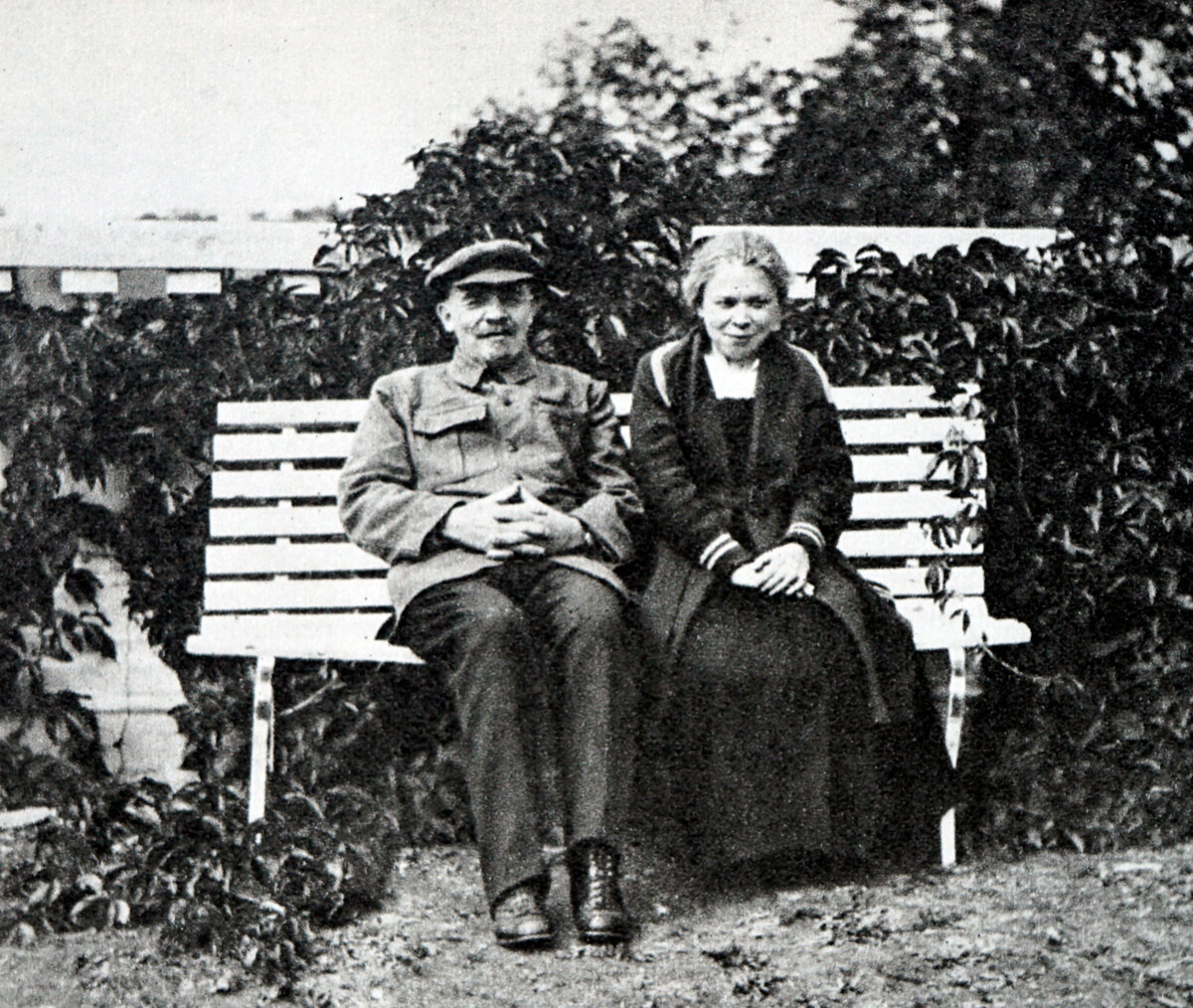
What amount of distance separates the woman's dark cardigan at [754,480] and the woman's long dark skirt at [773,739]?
13 centimetres

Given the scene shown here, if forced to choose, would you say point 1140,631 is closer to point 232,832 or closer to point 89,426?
point 232,832

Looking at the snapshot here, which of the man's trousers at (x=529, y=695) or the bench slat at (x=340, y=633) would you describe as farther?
the bench slat at (x=340, y=633)

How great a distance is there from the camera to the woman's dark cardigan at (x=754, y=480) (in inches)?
130

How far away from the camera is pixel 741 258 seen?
11.1ft

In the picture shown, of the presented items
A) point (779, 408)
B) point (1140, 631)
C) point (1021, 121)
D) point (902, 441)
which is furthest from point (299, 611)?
point (1021, 121)

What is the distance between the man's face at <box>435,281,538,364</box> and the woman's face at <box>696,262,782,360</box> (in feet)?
1.46

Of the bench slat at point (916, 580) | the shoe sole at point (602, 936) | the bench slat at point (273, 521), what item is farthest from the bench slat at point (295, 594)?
the bench slat at point (916, 580)

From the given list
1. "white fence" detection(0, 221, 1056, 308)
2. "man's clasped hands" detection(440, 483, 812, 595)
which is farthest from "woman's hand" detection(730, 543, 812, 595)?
"white fence" detection(0, 221, 1056, 308)

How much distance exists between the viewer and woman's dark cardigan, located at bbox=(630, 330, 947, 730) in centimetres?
329

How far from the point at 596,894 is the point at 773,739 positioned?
537mm

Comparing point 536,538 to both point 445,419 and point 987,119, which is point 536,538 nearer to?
point 445,419

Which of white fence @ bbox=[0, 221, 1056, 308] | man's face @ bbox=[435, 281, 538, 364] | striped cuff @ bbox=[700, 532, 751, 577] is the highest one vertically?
white fence @ bbox=[0, 221, 1056, 308]

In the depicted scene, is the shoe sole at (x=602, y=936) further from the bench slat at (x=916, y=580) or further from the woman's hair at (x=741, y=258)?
the woman's hair at (x=741, y=258)

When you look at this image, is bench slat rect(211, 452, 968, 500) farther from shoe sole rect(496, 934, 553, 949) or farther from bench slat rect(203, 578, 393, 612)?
shoe sole rect(496, 934, 553, 949)
